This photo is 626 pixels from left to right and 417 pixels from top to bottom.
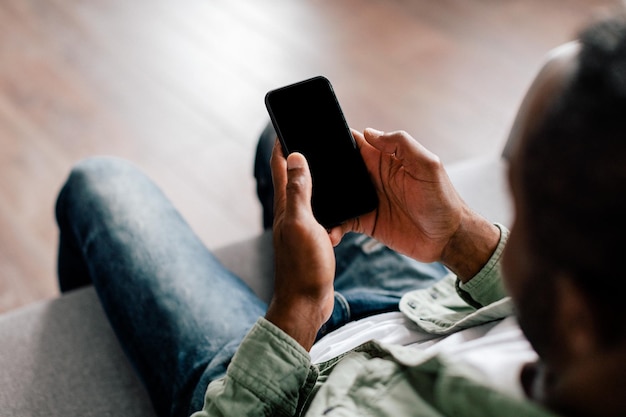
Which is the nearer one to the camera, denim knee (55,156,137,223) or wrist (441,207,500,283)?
wrist (441,207,500,283)

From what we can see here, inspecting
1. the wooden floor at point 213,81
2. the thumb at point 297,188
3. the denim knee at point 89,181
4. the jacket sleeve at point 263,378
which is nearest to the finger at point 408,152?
the thumb at point 297,188

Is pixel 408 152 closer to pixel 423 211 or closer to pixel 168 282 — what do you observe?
pixel 423 211

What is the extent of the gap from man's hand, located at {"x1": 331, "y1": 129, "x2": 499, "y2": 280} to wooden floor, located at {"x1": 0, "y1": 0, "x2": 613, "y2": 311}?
0.66 m

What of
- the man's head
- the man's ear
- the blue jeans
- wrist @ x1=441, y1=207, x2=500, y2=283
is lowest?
the blue jeans

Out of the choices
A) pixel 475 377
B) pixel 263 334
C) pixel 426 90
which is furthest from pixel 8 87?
pixel 475 377

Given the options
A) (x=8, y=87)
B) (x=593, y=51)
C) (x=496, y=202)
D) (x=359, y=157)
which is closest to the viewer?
(x=593, y=51)

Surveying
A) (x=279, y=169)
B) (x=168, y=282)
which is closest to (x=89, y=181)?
(x=168, y=282)

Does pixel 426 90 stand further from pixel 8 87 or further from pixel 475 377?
pixel 475 377

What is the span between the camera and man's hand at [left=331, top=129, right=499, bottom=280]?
2.42 ft

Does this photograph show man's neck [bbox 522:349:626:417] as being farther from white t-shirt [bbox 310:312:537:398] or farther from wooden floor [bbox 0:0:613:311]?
wooden floor [bbox 0:0:613:311]

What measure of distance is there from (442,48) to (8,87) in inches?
46.7

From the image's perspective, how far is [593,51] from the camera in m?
0.36

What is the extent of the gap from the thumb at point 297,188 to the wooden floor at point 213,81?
28.3 inches

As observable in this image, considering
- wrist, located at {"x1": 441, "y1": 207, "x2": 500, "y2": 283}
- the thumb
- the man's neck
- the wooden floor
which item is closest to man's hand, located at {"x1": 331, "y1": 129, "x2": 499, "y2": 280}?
wrist, located at {"x1": 441, "y1": 207, "x2": 500, "y2": 283}
